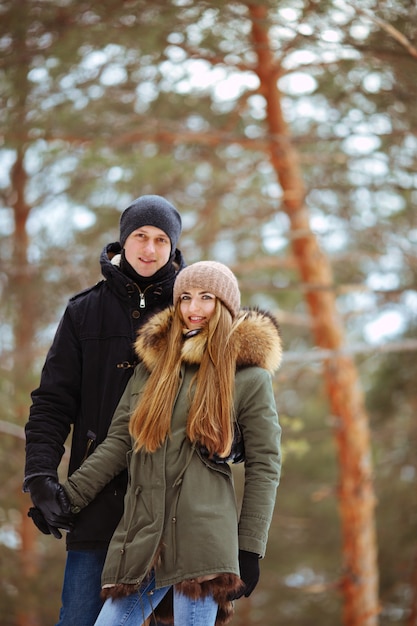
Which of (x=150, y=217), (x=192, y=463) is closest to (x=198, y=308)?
(x=150, y=217)

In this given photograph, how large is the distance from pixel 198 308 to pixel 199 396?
1.06ft

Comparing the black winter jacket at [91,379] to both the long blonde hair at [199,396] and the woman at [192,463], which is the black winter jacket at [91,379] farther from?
the long blonde hair at [199,396]

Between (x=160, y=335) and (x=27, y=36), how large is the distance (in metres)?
4.26

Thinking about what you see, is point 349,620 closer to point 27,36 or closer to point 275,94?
point 275,94

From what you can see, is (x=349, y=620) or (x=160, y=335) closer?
(x=160, y=335)

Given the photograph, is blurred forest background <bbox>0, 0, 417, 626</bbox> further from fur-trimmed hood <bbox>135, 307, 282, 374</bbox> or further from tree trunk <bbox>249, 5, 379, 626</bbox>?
fur-trimmed hood <bbox>135, 307, 282, 374</bbox>

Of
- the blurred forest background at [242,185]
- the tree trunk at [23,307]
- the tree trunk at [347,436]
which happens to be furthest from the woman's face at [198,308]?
the tree trunk at [23,307]

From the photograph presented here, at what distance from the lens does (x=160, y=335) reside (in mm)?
2764

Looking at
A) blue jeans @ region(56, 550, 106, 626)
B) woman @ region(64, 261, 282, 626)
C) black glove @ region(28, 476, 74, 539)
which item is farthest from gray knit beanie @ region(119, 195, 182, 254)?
blue jeans @ region(56, 550, 106, 626)

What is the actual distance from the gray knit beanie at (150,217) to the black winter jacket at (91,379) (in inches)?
5.2

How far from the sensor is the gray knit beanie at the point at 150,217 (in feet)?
9.52

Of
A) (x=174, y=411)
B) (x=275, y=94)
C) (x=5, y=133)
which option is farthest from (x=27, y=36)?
(x=174, y=411)

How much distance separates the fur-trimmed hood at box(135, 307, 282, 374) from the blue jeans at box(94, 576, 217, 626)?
2.36ft

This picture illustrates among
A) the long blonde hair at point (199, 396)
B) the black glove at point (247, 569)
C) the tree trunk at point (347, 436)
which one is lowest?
the tree trunk at point (347, 436)
